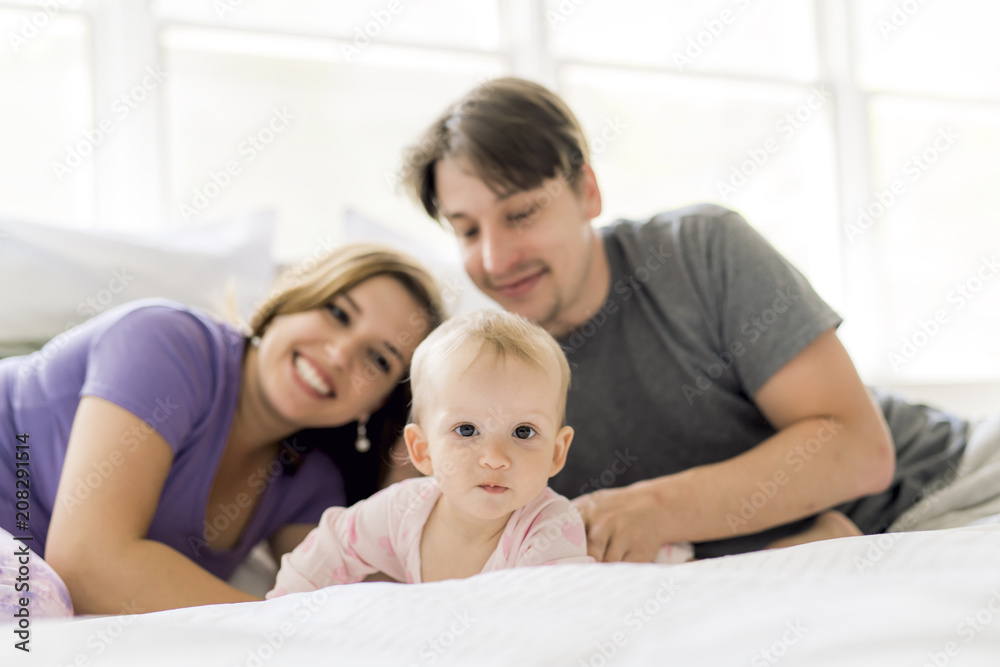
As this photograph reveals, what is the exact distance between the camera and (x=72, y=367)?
107 cm

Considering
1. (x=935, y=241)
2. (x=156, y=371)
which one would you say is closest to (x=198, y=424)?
(x=156, y=371)

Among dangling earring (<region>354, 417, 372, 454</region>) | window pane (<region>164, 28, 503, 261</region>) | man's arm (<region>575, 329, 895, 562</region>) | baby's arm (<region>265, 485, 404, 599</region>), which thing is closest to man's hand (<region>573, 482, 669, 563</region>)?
man's arm (<region>575, 329, 895, 562</region>)

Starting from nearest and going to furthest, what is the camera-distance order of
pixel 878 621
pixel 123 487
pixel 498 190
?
pixel 878 621, pixel 123 487, pixel 498 190

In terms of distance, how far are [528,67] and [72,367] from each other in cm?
173

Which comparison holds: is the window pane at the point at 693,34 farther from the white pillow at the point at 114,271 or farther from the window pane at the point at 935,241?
the white pillow at the point at 114,271

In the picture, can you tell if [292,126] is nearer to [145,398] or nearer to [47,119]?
[47,119]

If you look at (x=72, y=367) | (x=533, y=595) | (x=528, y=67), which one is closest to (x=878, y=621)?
(x=533, y=595)

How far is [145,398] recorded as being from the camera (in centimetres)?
98

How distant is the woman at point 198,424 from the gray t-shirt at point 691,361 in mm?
302

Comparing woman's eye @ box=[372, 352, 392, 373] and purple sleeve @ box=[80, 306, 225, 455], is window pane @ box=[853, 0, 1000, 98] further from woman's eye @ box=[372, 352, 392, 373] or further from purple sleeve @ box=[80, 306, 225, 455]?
purple sleeve @ box=[80, 306, 225, 455]

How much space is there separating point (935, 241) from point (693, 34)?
1138 mm

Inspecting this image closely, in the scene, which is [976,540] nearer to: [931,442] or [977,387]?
[931,442]

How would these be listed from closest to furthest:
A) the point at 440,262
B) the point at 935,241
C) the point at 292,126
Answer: the point at 440,262, the point at 292,126, the point at 935,241

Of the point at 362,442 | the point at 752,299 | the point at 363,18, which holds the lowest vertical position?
the point at 362,442
